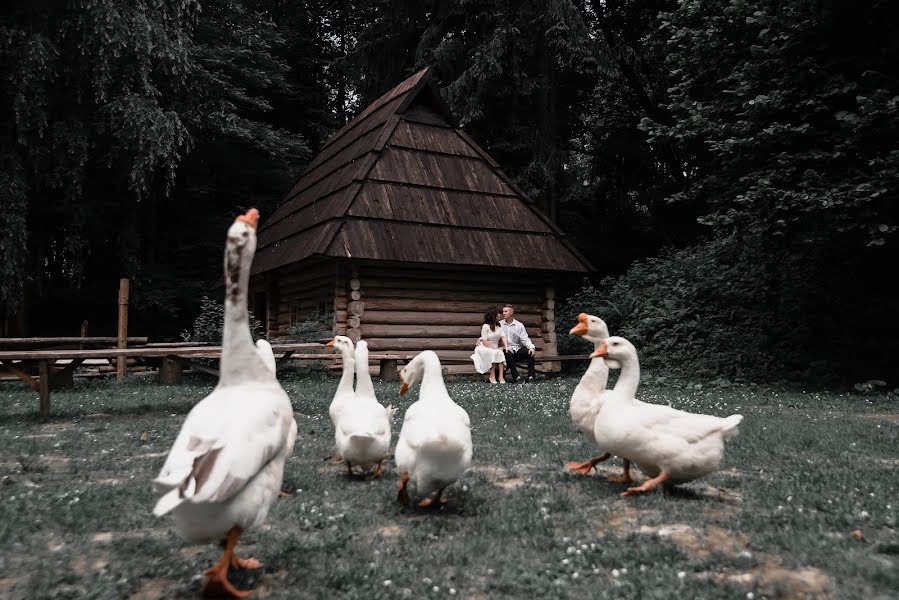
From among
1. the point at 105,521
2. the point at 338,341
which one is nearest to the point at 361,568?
the point at 105,521

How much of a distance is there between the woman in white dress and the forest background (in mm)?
3855

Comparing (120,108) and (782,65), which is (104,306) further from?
(782,65)

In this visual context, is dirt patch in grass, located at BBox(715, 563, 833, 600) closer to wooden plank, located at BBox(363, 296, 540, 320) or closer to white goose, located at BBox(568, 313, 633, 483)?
white goose, located at BBox(568, 313, 633, 483)

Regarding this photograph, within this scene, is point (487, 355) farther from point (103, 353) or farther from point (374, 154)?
point (103, 353)

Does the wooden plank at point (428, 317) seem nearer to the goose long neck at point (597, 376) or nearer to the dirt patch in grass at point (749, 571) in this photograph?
the goose long neck at point (597, 376)

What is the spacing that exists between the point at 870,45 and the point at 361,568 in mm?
12463

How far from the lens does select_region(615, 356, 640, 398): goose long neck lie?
15.7 ft

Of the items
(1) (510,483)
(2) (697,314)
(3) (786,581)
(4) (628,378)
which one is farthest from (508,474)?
(2) (697,314)

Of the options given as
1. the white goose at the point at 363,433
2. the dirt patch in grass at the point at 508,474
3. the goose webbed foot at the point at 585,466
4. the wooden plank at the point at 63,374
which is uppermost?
the wooden plank at the point at 63,374

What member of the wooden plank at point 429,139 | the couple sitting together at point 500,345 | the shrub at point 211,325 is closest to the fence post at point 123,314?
the shrub at point 211,325

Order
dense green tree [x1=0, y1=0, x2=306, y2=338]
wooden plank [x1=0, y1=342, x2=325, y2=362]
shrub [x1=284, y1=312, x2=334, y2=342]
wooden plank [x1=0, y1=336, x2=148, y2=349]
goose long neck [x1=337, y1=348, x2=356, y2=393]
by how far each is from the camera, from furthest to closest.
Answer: dense green tree [x1=0, y1=0, x2=306, y2=338]
shrub [x1=284, y1=312, x2=334, y2=342]
wooden plank [x1=0, y1=336, x2=148, y2=349]
wooden plank [x1=0, y1=342, x2=325, y2=362]
goose long neck [x1=337, y1=348, x2=356, y2=393]

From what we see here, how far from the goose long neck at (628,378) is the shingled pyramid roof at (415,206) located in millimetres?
9268

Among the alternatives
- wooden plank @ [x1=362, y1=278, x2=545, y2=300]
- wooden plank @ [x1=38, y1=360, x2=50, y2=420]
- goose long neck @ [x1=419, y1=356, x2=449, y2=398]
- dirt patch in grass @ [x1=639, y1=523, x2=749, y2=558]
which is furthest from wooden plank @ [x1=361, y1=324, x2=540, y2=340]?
dirt patch in grass @ [x1=639, y1=523, x2=749, y2=558]

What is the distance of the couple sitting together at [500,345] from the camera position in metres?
13.7
